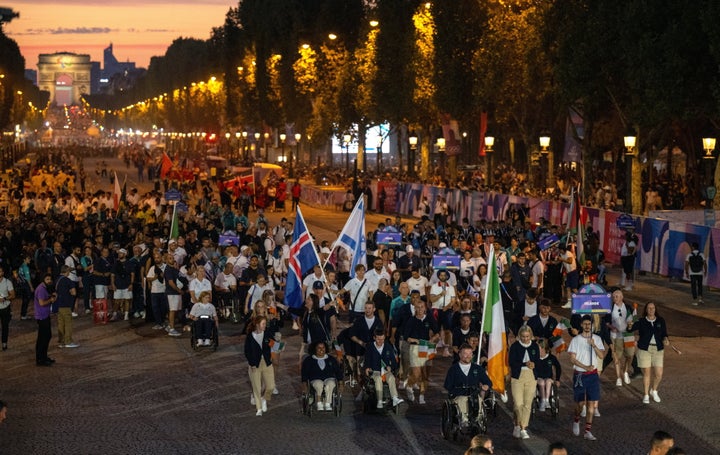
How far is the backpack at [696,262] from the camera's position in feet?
90.7

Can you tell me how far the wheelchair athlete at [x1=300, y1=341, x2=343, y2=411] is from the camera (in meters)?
16.9

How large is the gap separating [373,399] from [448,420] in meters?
1.81

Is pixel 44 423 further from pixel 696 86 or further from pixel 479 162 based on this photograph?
pixel 479 162

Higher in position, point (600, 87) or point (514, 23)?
point (514, 23)

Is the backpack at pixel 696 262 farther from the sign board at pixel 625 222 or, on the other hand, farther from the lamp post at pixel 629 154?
the lamp post at pixel 629 154

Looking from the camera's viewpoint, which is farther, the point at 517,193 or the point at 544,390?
the point at 517,193

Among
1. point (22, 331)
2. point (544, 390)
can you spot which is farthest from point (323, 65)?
point (544, 390)

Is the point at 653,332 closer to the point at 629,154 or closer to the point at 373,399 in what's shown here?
the point at 373,399

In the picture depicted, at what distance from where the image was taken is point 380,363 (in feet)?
56.1

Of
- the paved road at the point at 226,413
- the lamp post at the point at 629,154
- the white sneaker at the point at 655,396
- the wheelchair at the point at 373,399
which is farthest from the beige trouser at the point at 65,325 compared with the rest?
the lamp post at the point at 629,154

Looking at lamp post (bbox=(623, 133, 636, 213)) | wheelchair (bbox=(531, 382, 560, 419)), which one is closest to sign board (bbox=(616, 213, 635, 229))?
lamp post (bbox=(623, 133, 636, 213))

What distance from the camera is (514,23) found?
2105 inches

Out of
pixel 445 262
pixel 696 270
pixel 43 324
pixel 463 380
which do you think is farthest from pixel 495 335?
pixel 696 270

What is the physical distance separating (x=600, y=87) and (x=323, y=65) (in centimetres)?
4034
